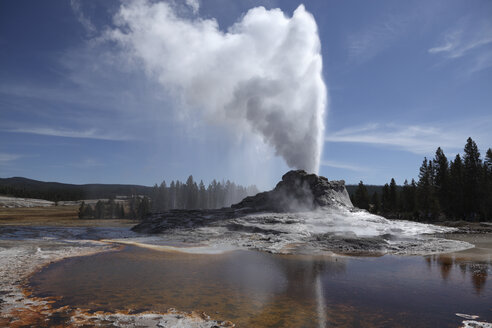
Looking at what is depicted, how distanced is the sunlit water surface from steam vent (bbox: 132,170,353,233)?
1428 cm

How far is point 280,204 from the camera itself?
32.3m

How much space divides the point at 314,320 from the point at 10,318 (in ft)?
24.7

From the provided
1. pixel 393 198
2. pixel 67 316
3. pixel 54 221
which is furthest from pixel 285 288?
pixel 393 198

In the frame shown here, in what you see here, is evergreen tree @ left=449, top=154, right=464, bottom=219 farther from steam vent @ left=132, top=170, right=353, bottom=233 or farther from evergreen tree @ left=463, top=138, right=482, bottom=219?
steam vent @ left=132, top=170, right=353, bottom=233

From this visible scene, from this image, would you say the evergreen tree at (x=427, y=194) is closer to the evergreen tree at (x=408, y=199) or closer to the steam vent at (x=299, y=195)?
the evergreen tree at (x=408, y=199)

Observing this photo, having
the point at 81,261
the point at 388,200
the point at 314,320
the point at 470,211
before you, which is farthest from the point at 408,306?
the point at 388,200

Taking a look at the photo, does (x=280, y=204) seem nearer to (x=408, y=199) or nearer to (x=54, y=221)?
(x=54, y=221)

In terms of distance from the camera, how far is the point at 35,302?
27.8 ft

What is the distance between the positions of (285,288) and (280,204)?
2194 centimetres

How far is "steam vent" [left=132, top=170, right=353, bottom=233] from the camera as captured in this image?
3045cm

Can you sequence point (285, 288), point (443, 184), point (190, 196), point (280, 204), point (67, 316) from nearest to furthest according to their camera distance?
point (67, 316), point (285, 288), point (280, 204), point (443, 184), point (190, 196)

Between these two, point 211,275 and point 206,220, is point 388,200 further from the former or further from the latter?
point 211,275

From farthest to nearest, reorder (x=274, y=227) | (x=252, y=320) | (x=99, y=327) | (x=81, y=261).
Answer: (x=274, y=227), (x=81, y=261), (x=252, y=320), (x=99, y=327)

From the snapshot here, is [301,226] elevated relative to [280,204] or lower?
lower
